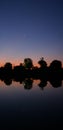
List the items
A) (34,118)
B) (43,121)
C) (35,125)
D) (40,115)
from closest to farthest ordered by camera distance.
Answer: (35,125) < (43,121) < (34,118) < (40,115)

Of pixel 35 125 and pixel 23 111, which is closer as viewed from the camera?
pixel 35 125

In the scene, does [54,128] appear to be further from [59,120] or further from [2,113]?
[2,113]

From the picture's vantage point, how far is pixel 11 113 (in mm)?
15023

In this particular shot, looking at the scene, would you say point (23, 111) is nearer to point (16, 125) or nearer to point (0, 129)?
point (16, 125)

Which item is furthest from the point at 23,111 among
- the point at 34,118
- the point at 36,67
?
the point at 36,67

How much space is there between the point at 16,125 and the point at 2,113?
3.45m

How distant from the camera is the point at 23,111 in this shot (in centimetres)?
1573

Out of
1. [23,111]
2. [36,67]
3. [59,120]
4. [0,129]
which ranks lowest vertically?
[0,129]

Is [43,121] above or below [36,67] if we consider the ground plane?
below

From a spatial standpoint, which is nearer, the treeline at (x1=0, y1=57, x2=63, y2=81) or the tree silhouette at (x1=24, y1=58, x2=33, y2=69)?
the treeline at (x1=0, y1=57, x2=63, y2=81)

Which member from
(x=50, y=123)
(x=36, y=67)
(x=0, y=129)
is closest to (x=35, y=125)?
(x=50, y=123)

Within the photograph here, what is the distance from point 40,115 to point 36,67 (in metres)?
102

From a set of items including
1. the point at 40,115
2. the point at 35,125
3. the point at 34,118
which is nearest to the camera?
the point at 35,125

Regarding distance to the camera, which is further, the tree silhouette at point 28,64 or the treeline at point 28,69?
the tree silhouette at point 28,64
